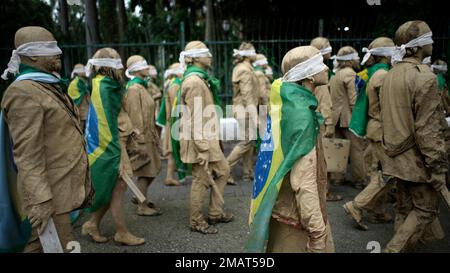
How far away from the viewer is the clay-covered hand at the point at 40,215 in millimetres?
2547

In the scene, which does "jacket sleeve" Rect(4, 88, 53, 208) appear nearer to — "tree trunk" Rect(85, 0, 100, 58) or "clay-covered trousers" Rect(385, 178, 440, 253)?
"tree trunk" Rect(85, 0, 100, 58)

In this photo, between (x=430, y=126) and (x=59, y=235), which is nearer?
(x=59, y=235)

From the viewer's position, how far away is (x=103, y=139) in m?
4.18

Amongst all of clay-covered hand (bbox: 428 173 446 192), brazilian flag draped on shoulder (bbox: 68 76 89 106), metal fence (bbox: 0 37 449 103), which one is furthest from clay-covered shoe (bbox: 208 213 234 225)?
→ metal fence (bbox: 0 37 449 103)

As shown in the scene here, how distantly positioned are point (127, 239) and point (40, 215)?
200 cm

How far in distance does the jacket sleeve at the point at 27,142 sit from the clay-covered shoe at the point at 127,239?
1979 mm

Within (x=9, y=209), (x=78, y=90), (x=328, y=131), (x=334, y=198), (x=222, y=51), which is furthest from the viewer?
(x=222, y=51)

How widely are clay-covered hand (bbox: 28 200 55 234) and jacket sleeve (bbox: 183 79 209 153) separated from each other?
2.19 meters

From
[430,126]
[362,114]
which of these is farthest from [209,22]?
[430,126]

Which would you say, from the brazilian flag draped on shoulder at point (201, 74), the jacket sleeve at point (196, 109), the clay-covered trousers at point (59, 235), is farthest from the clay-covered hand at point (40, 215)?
the brazilian flag draped on shoulder at point (201, 74)

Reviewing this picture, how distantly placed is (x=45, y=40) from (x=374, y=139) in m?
3.66

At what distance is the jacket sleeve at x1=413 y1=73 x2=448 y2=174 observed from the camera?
127 inches

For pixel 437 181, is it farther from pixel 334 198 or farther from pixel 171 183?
pixel 171 183

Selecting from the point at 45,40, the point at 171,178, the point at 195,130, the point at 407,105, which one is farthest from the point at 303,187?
the point at 171,178
